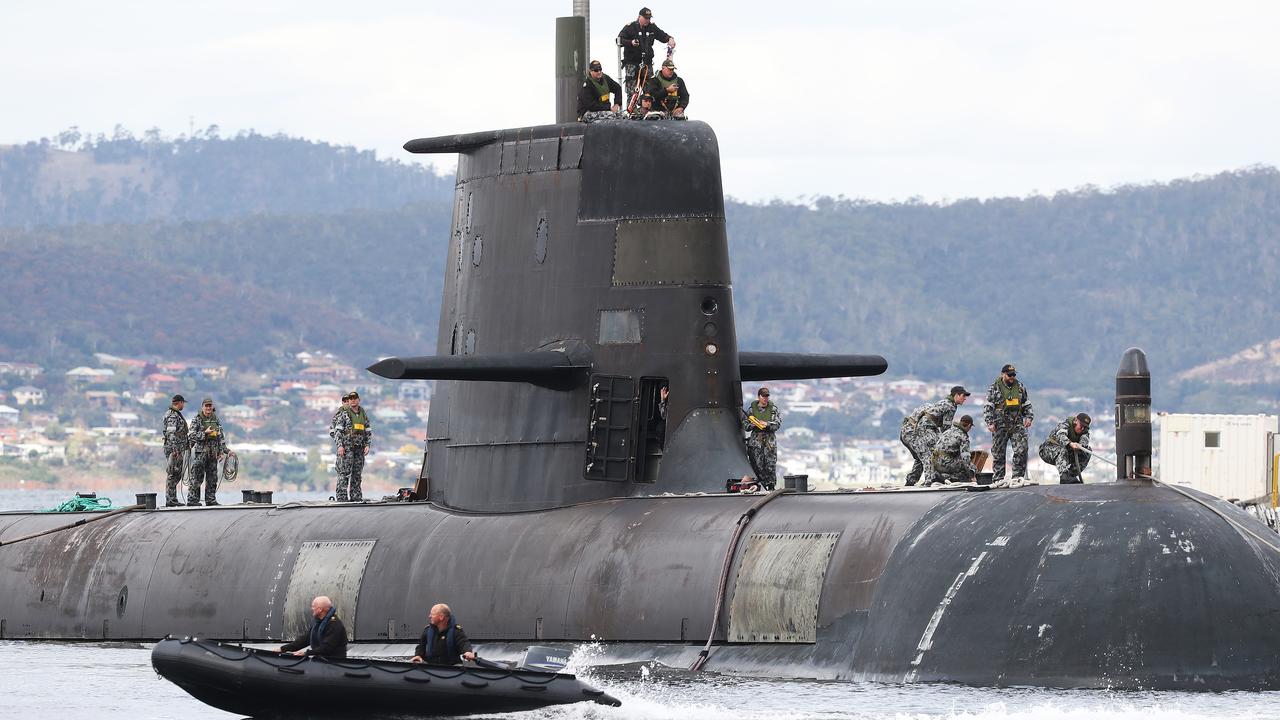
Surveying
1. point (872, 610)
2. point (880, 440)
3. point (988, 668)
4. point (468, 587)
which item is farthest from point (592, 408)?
point (880, 440)

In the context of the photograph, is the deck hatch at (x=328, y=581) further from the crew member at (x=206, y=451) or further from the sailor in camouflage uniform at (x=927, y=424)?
the sailor in camouflage uniform at (x=927, y=424)

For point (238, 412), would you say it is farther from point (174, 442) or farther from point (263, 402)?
point (174, 442)

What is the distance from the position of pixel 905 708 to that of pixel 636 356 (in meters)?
6.37

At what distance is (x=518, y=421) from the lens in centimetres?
2294

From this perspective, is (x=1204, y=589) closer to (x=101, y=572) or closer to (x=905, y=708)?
(x=905, y=708)

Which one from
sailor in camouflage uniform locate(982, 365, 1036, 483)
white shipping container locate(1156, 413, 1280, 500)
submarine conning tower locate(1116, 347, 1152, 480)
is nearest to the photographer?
submarine conning tower locate(1116, 347, 1152, 480)

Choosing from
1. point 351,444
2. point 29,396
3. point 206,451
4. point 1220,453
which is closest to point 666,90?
point 351,444

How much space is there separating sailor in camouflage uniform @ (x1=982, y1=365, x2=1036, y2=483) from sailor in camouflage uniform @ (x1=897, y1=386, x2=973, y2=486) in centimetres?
75

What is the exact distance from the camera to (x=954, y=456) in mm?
22281

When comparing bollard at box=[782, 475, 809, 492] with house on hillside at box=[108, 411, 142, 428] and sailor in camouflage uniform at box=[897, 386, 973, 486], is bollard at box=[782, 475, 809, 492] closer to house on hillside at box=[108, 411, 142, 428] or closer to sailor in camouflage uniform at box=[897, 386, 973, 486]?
sailor in camouflage uniform at box=[897, 386, 973, 486]

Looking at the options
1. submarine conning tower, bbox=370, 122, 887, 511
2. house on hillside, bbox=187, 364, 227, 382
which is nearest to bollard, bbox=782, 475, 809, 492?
submarine conning tower, bbox=370, 122, 887, 511

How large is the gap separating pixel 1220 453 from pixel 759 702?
26427mm

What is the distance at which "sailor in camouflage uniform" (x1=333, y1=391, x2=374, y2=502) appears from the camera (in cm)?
2917

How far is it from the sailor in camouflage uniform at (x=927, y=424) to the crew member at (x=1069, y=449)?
111 centimetres
